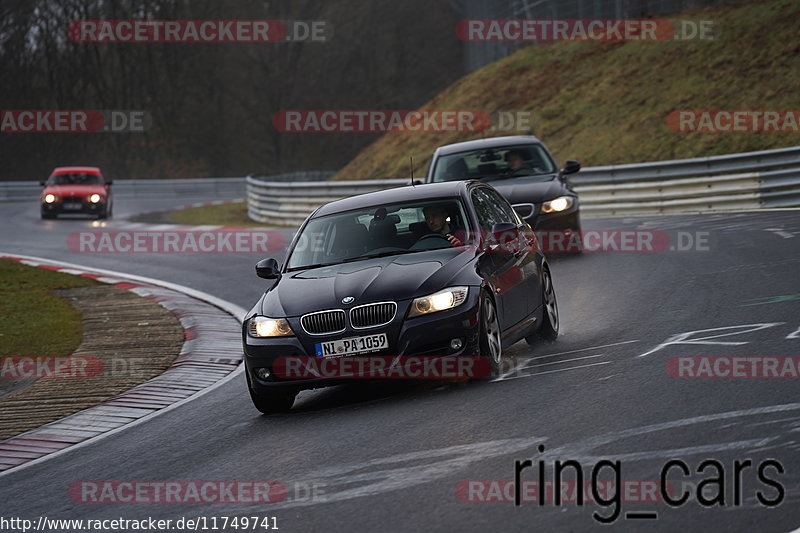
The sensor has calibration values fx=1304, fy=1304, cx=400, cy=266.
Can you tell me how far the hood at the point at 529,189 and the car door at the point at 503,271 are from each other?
18.7 feet

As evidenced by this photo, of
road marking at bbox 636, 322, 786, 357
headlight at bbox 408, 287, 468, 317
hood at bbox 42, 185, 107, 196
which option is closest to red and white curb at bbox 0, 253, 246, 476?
headlight at bbox 408, 287, 468, 317

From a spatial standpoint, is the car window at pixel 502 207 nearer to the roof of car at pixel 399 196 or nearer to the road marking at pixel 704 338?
the roof of car at pixel 399 196

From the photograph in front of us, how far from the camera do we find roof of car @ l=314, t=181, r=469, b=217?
Result: 35.0 feet

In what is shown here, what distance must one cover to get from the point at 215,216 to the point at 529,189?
2195 centimetres

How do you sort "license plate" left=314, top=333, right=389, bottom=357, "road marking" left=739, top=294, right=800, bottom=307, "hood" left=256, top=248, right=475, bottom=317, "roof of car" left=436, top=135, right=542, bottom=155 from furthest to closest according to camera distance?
"roof of car" left=436, top=135, right=542, bottom=155 → "road marking" left=739, top=294, right=800, bottom=307 → "hood" left=256, top=248, right=475, bottom=317 → "license plate" left=314, top=333, right=389, bottom=357

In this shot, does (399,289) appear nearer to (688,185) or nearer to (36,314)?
(36,314)

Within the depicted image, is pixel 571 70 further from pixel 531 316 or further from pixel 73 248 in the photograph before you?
pixel 531 316

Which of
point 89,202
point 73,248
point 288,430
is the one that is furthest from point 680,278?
point 89,202

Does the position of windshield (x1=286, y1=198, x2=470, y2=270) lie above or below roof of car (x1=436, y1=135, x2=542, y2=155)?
below

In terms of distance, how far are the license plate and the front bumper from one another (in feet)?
0.09

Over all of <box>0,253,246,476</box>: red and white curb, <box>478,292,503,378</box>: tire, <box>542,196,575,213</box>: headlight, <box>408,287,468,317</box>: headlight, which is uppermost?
<box>542,196,575,213</box>: headlight

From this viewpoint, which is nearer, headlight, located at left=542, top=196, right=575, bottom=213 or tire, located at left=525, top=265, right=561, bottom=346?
tire, located at left=525, top=265, right=561, bottom=346

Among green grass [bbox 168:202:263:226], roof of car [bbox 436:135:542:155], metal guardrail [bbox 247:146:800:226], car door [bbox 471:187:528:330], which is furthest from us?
green grass [bbox 168:202:263:226]

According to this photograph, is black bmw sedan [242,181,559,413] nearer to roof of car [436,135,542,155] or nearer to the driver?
the driver
